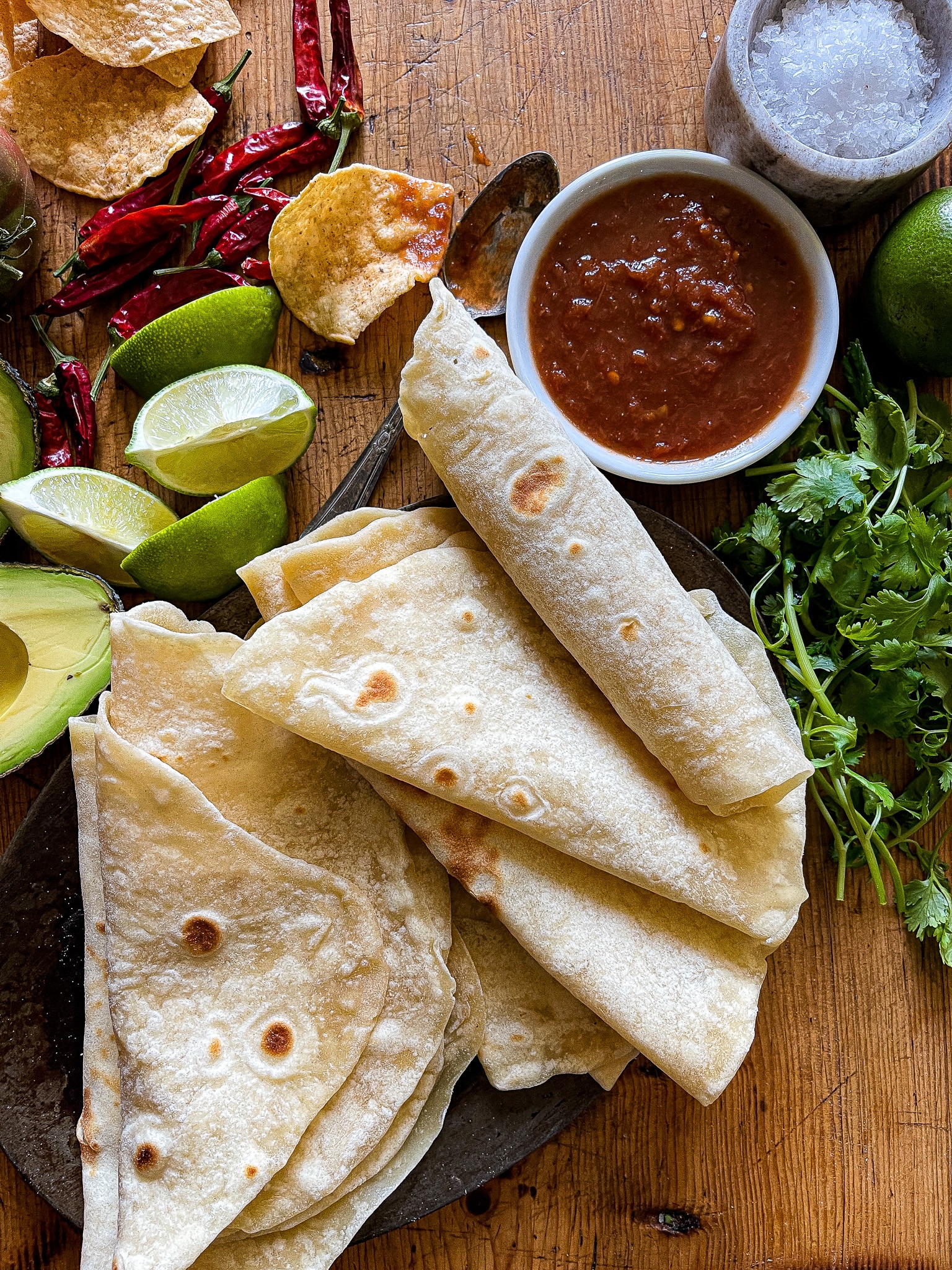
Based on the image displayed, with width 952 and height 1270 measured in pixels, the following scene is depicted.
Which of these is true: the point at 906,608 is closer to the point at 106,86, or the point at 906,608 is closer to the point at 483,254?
the point at 483,254

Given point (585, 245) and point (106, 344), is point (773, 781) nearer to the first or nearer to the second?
point (585, 245)

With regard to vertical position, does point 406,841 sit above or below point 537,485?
below

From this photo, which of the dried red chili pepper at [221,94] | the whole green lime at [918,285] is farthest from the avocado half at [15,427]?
the whole green lime at [918,285]

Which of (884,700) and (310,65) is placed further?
(310,65)

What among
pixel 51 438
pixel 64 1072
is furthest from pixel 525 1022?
pixel 51 438

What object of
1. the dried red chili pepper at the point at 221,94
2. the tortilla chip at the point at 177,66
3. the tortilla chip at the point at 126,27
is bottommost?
the dried red chili pepper at the point at 221,94

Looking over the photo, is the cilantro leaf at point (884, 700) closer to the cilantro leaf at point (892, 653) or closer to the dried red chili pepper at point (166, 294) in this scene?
the cilantro leaf at point (892, 653)

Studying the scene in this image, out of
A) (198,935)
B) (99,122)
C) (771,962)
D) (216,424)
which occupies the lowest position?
(771,962)
